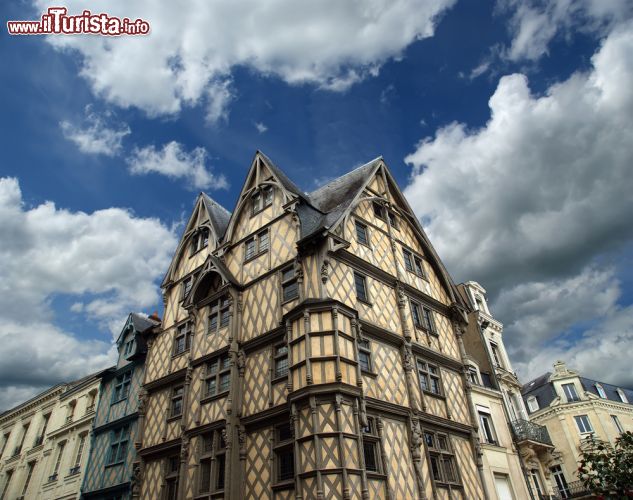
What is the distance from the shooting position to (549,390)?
3575cm

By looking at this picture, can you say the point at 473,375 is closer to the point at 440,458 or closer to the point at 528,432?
the point at 528,432

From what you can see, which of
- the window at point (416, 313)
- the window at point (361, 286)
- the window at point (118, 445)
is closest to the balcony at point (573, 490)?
the window at point (416, 313)

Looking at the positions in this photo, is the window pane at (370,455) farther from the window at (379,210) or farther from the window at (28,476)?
the window at (28,476)

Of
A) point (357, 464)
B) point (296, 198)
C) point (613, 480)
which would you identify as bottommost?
point (613, 480)

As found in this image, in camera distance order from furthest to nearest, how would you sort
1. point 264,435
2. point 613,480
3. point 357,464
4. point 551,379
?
1. point 551,379
2. point 264,435
3. point 357,464
4. point 613,480

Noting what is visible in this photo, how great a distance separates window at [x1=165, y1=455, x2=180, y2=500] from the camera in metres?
15.3

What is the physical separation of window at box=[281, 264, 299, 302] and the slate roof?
2889cm

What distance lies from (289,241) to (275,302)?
7.14 ft

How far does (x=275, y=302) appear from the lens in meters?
15.2

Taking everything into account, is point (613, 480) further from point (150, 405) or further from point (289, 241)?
point (150, 405)

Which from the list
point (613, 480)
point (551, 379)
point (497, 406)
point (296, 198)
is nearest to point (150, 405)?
point (296, 198)

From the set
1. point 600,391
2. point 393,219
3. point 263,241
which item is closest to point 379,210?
point 393,219

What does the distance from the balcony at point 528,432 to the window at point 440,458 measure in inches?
203

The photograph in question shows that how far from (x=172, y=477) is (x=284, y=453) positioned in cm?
492
